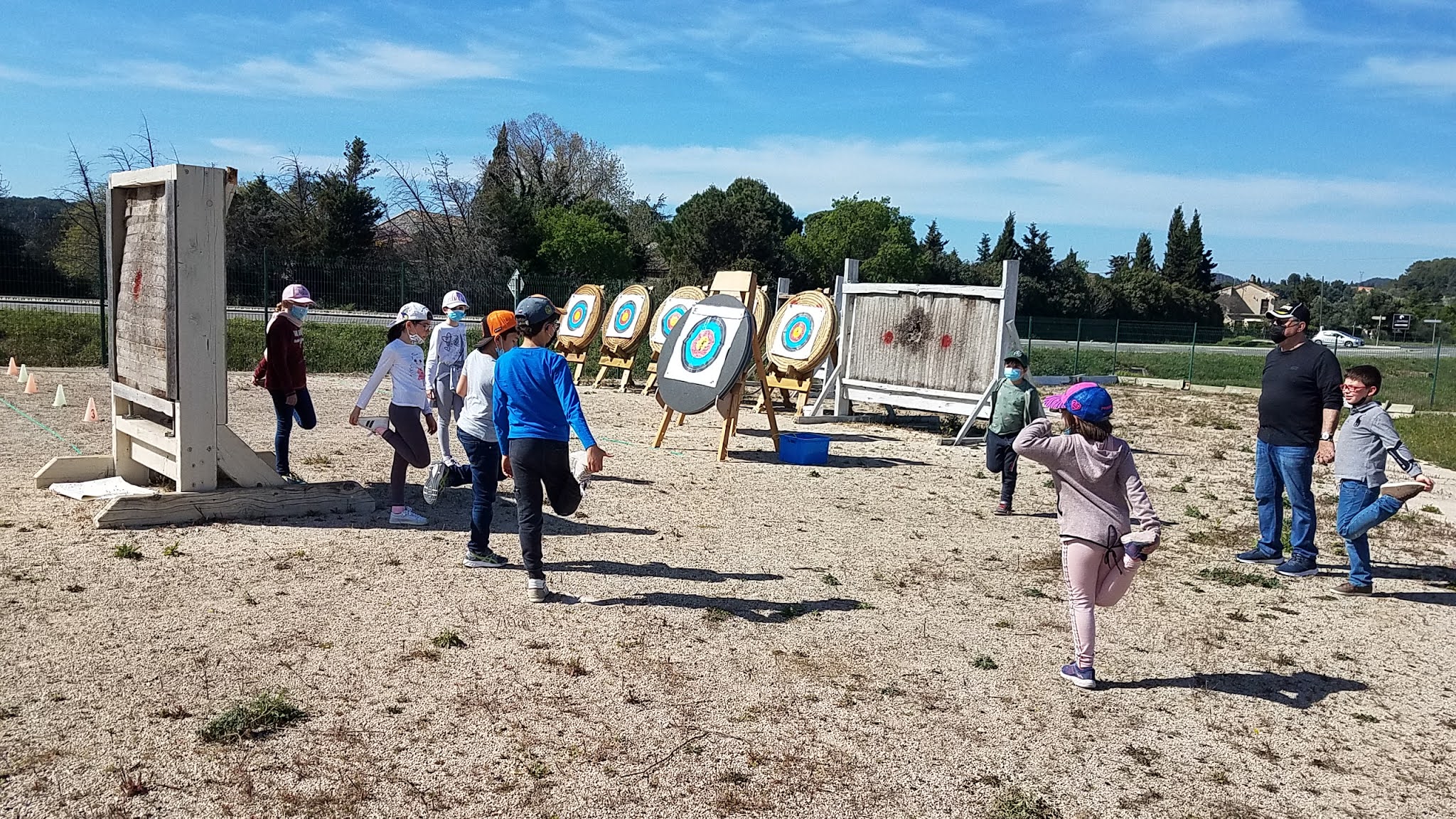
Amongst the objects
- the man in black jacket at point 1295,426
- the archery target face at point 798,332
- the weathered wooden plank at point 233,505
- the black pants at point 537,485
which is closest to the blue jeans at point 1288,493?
the man in black jacket at point 1295,426

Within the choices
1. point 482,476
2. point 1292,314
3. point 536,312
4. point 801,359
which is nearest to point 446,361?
point 482,476

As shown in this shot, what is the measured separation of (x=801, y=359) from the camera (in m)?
17.4

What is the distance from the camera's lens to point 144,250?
816 centimetres

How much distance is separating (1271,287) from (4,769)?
150618mm

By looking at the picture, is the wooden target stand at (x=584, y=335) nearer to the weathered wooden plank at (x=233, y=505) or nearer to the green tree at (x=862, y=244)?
the weathered wooden plank at (x=233, y=505)

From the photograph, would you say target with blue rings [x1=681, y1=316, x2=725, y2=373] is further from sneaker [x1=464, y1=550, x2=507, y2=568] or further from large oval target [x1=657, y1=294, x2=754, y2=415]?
sneaker [x1=464, y1=550, x2=507, y2=568]

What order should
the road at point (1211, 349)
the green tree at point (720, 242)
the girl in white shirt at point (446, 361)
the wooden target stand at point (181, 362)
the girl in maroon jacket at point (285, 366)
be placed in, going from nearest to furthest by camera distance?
the wooden target stand at point (181, 362) < the girl in maroon jacket at point (285, 366) < the girl in white shirt at point (446, 361) < the road at point (1211, 349) < the green tree at point (720, 242)

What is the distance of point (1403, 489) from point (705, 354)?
794 centimetres

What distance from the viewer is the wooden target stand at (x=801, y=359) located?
17281mm

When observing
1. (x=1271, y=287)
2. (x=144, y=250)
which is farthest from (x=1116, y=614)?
(x=1271, y=287)

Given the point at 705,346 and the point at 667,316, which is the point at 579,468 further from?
the point at 667,316

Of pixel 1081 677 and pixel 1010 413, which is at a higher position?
pixel 1010 413

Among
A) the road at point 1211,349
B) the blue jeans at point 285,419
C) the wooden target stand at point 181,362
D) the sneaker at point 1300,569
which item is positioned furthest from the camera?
the road at point 1211,349

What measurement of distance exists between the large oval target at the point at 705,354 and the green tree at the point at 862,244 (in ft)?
195
